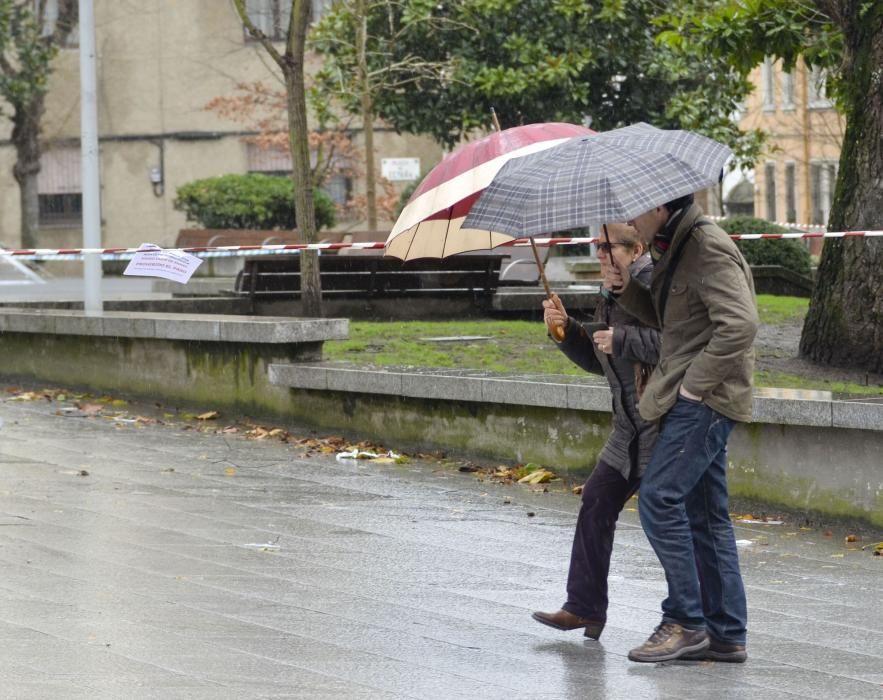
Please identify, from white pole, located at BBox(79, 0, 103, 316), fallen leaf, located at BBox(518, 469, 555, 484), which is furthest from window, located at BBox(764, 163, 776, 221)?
fallen leaf, located at BBox(518, 469, 555, 484)

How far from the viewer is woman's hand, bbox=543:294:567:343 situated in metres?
6.12

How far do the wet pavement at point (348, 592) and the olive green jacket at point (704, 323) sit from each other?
945 mm

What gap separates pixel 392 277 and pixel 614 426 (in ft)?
39.1

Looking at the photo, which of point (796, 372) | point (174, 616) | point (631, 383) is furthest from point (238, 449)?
point (631, 383)

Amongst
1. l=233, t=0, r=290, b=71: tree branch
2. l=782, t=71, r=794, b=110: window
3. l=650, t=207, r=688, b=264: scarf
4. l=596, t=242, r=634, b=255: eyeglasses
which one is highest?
l=782, t=71, r=794, b=110: window

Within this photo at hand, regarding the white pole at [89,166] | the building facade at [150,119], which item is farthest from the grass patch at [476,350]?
the building facade at [150,119]

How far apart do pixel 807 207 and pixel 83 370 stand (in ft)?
139

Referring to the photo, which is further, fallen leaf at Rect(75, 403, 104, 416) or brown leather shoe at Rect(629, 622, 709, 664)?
fallen leaf at Rect(75, 403, 104, 416)

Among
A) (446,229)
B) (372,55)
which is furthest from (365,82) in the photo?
(446,229)

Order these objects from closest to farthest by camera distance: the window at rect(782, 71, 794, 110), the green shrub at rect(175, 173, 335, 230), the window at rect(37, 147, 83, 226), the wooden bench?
1. the wooden bench
2. the green shrub at rect(175, 173, 335, 230)
3. the window at rect(37, 147, 83, 226)
4. the window at rect(782, 71, 794, 110)

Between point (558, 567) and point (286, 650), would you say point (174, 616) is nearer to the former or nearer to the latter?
point (286, 650)

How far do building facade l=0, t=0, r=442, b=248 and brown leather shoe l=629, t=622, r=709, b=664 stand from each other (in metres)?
34.4

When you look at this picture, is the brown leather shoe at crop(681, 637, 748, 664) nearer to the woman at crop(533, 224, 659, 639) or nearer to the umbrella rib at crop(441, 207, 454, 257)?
the woman at crop(533, 224, 659, 639)

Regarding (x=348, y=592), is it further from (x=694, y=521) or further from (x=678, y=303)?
(x=678, y=303)
